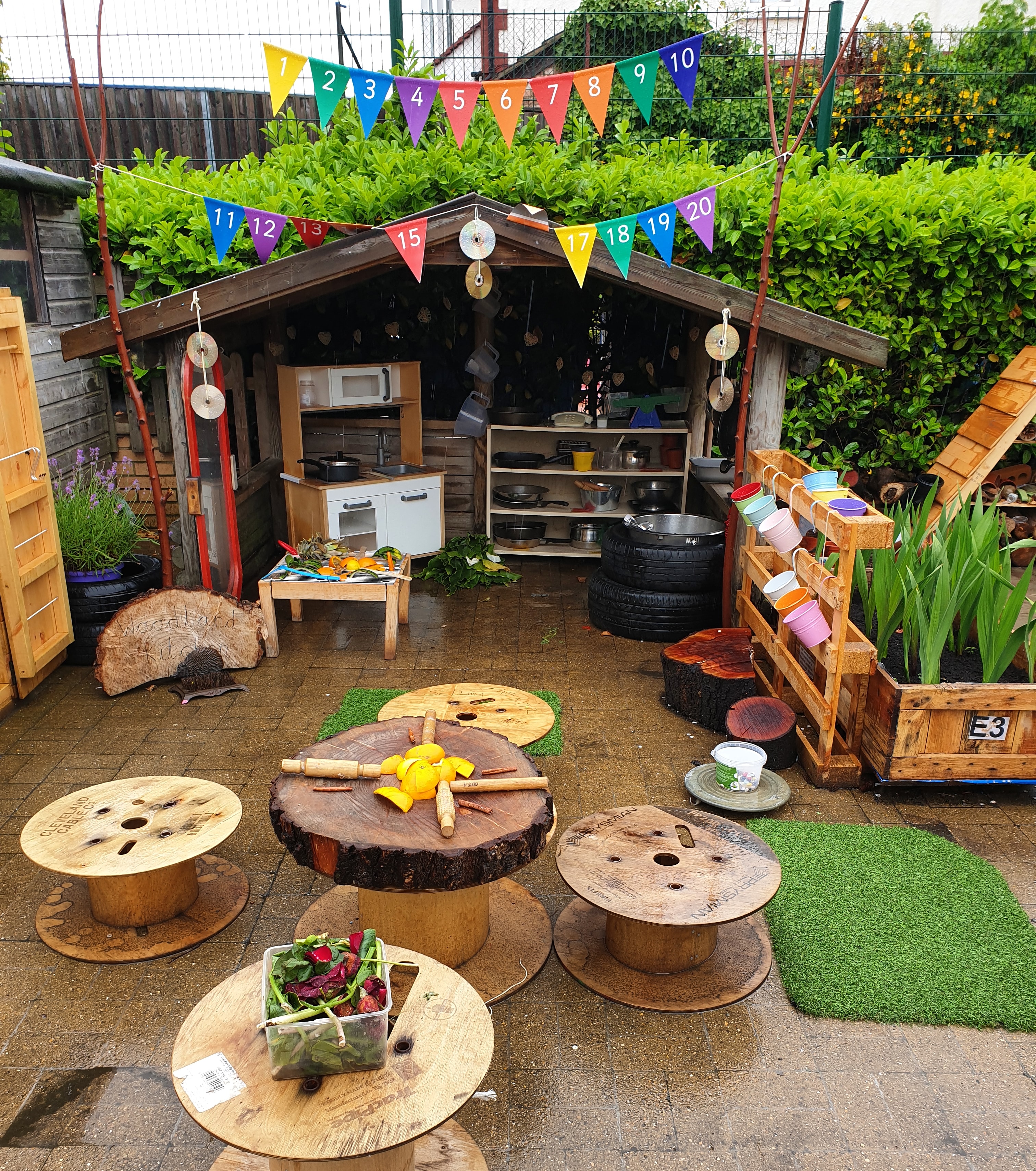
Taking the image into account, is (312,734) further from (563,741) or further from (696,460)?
(696,460)

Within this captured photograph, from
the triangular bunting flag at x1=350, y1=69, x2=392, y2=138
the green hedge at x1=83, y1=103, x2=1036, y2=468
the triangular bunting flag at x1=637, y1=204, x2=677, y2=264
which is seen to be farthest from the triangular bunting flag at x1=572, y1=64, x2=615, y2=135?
the green hedge at x1=83, y1=103, x2=1036, y2=468

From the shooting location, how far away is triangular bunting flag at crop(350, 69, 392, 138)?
17.2ft

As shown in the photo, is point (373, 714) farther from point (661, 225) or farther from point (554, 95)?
point (554, 95)

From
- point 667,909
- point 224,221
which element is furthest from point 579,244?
point 667,909

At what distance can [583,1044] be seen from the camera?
3367 mm

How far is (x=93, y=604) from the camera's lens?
6293 mm

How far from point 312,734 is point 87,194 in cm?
505

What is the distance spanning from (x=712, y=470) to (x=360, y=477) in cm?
298

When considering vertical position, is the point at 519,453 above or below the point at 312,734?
above

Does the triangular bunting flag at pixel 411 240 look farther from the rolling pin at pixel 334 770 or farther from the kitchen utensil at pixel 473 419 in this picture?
the rolling pin at pixel 334 770

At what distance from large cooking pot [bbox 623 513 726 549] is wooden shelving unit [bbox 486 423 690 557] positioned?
83 cm

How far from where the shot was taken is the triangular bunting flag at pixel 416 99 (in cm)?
537

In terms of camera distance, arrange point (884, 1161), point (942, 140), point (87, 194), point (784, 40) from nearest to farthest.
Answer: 1. point (884, 1161)
2. point (87, 194)
3. point (942, 140)
4. point (784, 40)

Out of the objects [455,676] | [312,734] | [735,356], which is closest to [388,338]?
[735,356]
